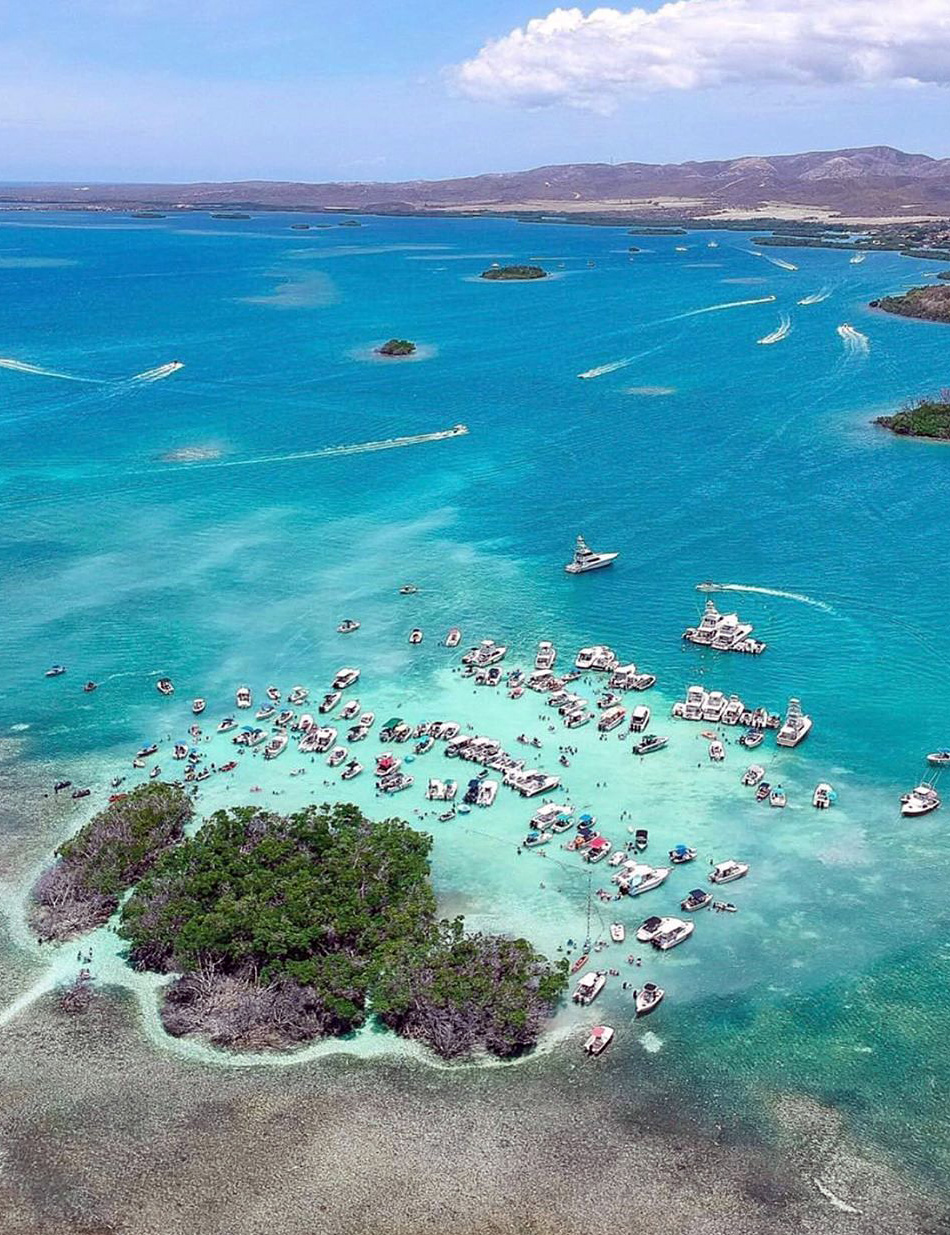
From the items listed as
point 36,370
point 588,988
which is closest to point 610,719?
point 588,988

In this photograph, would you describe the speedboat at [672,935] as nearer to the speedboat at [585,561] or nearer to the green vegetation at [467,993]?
the green vegetation at [467,993]

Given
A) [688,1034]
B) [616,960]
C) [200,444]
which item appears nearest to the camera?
[688,1034]

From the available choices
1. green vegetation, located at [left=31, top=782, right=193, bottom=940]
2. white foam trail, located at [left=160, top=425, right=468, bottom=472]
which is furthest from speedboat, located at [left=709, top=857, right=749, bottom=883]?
white foam trail, located at [left=160, top=425, right=468, bottom=472]

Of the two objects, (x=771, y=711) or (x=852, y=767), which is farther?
(x=771, y=711)

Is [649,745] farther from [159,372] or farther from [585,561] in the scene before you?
[159,372]

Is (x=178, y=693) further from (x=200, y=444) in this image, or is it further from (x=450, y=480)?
(x=200, y=444)

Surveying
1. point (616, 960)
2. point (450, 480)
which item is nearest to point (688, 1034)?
point (616, 960)
